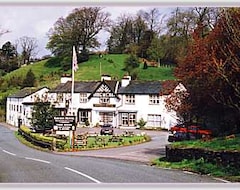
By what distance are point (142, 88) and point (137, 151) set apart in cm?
46

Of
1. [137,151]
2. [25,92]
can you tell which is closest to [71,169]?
[137,151]

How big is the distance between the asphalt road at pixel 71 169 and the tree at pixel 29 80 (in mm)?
356

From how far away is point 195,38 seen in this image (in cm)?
746

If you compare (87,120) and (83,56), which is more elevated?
(83,56)

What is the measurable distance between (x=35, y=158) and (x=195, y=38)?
4.73 feet

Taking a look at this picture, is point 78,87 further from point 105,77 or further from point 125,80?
point 125,80

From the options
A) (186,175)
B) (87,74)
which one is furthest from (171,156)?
(87,74)

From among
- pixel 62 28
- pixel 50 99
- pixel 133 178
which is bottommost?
pixel 133 178

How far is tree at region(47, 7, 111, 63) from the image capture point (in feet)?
24.5

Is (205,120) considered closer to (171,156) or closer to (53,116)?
(171,156)

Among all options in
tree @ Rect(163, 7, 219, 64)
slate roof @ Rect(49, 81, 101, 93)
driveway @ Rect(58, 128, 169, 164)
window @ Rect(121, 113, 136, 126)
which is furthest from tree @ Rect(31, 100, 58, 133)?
tree @ Rect(163, 7, 219, 64)

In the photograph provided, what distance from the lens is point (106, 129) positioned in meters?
7.60

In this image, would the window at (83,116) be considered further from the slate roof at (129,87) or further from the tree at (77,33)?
the tree at (77,33)

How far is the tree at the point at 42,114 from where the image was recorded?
754 cm
